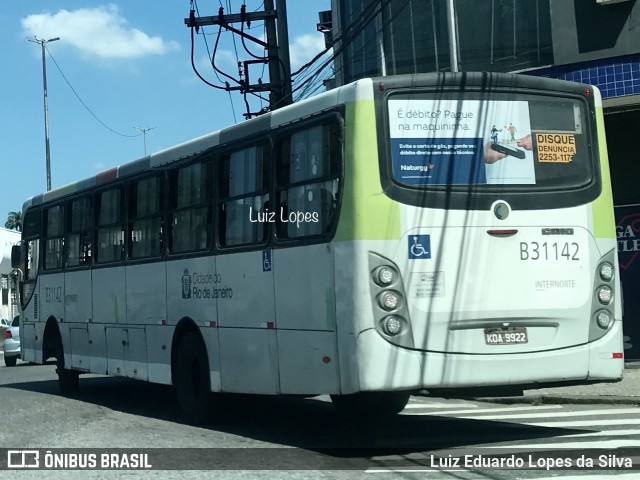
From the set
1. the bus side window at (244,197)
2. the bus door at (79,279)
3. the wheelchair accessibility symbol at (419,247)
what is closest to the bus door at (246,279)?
the bus side window at (244,197)

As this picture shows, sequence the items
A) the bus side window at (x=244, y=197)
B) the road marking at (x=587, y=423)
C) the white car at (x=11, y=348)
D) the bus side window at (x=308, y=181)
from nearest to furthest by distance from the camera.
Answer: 1. the bus side window at (x=308, y=181)
2. the bus side window at (x=244, y=197)
3. the road marking at (x=587, y=423)
4. the white car at (x=11, y=348)

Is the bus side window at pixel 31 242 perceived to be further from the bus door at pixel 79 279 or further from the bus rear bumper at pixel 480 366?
the bus rear bumper at pixel 480 366

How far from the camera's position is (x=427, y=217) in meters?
8.95

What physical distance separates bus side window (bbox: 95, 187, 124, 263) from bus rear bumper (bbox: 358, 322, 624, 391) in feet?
21.3

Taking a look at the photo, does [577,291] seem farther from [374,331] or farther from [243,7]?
[243,7]

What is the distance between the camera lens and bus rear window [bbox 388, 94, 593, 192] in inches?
355

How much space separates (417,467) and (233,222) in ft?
12.3

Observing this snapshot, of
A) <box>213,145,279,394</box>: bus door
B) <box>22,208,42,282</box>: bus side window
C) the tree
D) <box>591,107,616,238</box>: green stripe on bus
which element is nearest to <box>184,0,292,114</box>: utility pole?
<box>22,208,42,282</box>: bus side window

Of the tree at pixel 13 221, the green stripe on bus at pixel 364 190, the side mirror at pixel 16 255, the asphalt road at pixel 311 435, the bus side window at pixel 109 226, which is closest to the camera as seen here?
the asphalt road at pixel 311 435

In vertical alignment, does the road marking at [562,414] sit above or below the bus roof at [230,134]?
below

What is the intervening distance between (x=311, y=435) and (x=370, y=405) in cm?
146

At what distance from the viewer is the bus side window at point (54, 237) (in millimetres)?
16750

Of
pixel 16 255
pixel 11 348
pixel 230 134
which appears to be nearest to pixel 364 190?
pixel 230 134

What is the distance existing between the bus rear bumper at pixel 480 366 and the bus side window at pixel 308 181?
127 cm
